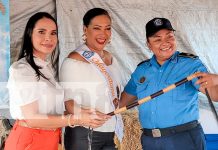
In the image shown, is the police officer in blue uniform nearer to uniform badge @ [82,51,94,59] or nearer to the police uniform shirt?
the police uniform shirt

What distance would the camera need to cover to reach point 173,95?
7.48ft

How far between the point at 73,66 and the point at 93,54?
19 cm

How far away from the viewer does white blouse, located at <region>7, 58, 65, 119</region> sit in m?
2.02

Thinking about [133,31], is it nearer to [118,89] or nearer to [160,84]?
[118,89]

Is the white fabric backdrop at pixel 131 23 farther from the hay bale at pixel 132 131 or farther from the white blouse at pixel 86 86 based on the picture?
the white blouse at pixel 86 86

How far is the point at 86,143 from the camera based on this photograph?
7.75ft

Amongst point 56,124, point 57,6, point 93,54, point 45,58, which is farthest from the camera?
point 57,6

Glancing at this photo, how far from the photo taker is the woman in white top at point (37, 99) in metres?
2.03

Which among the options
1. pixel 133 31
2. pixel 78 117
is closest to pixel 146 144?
pixel 78 117

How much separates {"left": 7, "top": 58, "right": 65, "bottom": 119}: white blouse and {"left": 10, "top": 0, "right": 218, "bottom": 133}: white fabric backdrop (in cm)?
114

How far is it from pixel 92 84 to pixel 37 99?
45 cm

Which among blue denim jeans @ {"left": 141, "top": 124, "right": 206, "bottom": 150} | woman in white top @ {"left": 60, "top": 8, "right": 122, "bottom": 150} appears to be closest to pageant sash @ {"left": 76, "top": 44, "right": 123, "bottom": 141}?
woman in white top @ {"left": 60, "top": 8, "right": 122, "bottom": 150}

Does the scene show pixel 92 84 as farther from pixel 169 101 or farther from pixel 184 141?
pixel 184 141

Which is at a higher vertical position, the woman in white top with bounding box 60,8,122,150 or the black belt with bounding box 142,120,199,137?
the woman in white top with bounding box 60,8,122,150
